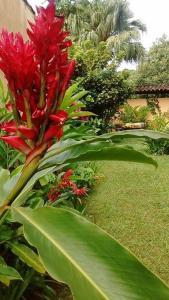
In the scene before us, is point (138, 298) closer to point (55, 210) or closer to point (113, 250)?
point (113, 250)

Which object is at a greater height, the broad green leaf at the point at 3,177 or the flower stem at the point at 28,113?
the flower stem at the point at 28,113

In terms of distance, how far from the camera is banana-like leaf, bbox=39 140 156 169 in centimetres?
82

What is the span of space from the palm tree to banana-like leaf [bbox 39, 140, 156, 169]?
63.8ft

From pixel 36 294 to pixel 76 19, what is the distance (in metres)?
19.1

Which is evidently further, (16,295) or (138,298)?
(16,295)

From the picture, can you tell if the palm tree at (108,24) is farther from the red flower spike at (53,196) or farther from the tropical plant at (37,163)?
the tropical plant at (37,163)

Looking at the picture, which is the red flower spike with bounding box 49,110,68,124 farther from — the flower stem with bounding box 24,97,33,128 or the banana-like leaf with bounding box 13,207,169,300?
the banana-like leaf with bounding box 13,207,169,300

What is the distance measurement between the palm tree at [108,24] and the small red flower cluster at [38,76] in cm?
1954

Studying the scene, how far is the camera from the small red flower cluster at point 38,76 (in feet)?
2.29

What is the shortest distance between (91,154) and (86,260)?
27 cm

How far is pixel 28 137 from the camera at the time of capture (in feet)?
2.35

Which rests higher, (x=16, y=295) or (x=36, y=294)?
(x=16, y=295)

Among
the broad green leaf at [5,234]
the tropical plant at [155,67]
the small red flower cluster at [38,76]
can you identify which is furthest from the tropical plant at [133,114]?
the small red flower cluster at [38,76]

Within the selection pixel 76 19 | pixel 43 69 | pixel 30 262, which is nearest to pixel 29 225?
pixel 43 69
